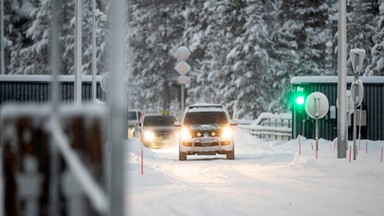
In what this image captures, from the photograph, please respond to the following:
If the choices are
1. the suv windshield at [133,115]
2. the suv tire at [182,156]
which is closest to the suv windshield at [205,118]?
the suv tire at [182,156]

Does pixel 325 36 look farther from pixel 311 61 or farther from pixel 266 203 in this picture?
pixel 266 203

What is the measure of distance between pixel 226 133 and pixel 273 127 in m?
13.5

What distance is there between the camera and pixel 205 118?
23562 millimetres

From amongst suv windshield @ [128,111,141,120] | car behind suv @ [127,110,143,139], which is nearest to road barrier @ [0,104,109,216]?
car behind suv @ [127,110,143,139]

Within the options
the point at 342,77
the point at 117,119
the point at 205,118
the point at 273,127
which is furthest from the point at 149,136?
the point at 117,119

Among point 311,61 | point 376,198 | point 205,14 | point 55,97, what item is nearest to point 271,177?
point 376,198

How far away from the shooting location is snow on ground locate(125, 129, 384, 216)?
1066 cm

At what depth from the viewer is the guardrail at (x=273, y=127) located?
1363 inches

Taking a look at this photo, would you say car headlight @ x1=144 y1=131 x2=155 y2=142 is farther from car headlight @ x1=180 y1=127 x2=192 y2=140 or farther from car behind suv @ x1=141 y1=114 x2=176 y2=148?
car headlight @ x1=180 y1=127 x2=192 y2=140

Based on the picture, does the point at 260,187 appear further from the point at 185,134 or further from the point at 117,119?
the point at 117,119

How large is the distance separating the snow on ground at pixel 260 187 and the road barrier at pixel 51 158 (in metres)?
3.37

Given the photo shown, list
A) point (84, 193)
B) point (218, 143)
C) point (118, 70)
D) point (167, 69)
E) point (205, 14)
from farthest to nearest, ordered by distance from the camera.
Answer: point (167, 69)
point (205, 14)
point (218, 143)
point (84, 193)
point (118, 70)

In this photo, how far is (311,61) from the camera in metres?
55.0

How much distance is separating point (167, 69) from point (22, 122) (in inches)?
2603
